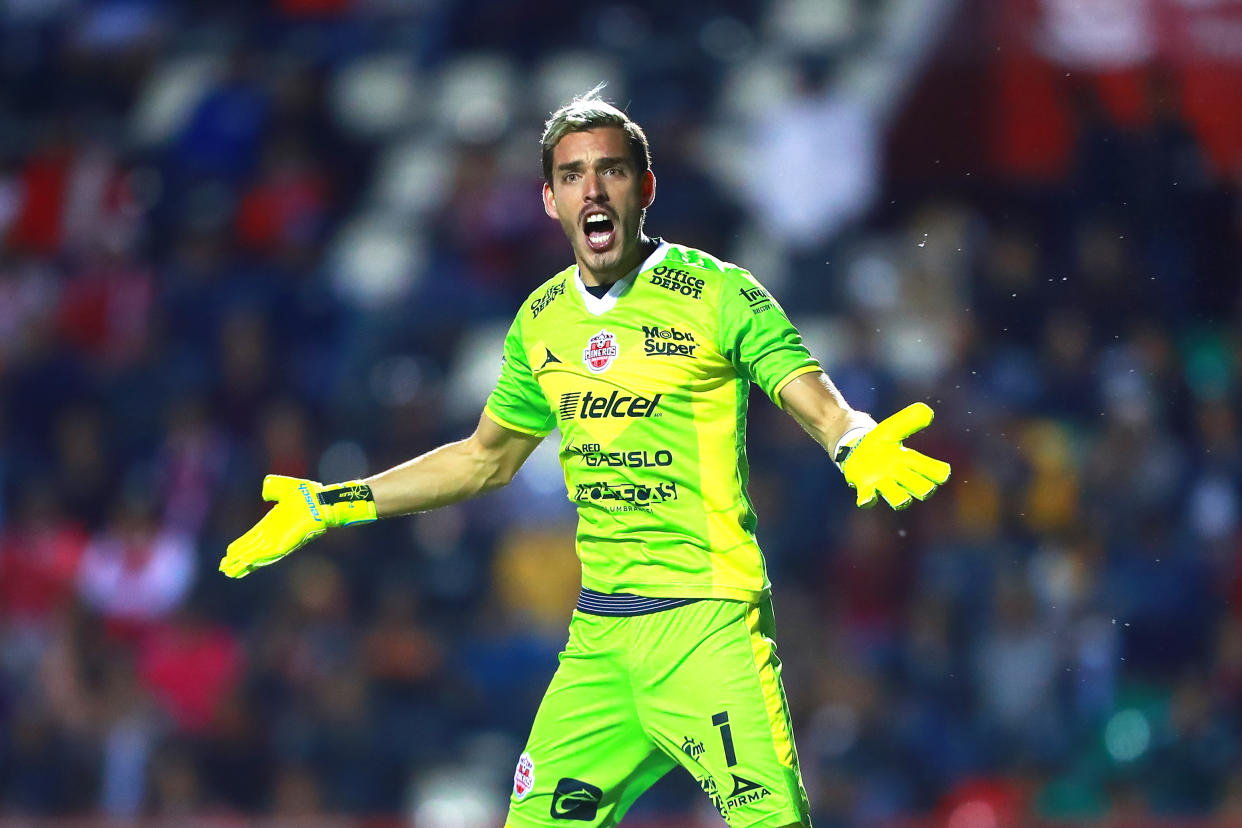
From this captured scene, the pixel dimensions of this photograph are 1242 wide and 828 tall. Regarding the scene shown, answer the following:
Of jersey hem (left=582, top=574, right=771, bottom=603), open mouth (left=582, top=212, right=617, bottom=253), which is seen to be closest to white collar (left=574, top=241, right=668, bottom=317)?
open mouth (left=582, top=212, right=617, bottom=253)

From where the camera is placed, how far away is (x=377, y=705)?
9453 millimetres

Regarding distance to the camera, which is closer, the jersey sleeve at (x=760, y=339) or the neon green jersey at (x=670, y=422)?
the jersey sleeve at (x=760, y=339)

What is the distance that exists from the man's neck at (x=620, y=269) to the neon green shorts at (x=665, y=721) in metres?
0.93

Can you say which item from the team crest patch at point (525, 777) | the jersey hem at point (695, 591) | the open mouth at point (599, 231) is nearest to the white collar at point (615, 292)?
the open mouth at point (599, 231)

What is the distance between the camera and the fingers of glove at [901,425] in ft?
13.8

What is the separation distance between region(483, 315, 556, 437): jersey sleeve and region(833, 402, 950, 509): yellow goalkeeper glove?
1.17 metres

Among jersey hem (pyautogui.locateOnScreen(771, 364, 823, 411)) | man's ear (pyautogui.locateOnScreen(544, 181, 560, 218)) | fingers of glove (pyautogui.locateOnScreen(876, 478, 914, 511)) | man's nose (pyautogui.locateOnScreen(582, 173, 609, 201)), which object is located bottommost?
fingers of glove (pyautogui.locateOnScreen(876, 478, 914, 511))

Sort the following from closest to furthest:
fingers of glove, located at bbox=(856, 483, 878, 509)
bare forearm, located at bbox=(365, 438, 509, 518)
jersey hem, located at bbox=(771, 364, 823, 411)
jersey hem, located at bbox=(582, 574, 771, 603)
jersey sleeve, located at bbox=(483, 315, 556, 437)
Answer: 1. fingers of glove, located at bbox=(856, 483, 878, 509)
2. jersey hem, located at bbox=(771, 364, 823, 411)
3. jersey hem, located at bbox=(582, 574, 771, 603)
4. jersey sleeve, located at bbox=(483, 315, 556, 437)
5. bare forearm, located at bbox=(365, 438, 509, 518)

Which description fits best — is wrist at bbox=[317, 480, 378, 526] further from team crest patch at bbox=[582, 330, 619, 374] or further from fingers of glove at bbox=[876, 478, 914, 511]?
fingers of glove at bbox=[876, 478, 914, 511]

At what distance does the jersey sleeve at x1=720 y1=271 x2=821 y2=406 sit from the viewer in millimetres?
4492

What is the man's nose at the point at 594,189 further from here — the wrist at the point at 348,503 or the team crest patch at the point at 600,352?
the wrist at the point at 348,503

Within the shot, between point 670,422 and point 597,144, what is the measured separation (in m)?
0.79

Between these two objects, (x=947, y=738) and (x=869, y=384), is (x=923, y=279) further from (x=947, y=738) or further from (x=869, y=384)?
(x=947, y=738)

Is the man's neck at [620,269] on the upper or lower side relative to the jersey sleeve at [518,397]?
upper
